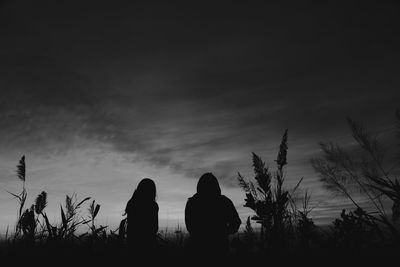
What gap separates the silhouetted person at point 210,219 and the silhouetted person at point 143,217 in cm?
68

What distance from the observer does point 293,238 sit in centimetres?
428

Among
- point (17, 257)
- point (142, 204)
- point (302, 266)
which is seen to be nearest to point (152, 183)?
point (142, 204)

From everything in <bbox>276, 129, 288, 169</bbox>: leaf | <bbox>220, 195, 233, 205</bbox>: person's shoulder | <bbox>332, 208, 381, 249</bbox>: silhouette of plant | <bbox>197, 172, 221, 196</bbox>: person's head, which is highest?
<bbox>276, 129, 288, 169</bbox>: leaf

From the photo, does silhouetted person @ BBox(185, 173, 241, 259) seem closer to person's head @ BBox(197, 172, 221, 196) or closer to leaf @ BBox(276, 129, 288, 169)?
person's head @ BBox(197, 172, 221, 196)

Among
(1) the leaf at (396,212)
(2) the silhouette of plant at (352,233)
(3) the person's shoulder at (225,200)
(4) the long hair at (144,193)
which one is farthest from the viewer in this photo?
(4) the long hair at (144,193)

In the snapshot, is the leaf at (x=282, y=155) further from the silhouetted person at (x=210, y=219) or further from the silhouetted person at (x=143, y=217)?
the silhouetted person at (x=143, y=217)

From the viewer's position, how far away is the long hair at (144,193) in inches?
180

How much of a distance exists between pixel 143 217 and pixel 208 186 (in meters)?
1.22

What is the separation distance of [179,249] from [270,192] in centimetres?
204

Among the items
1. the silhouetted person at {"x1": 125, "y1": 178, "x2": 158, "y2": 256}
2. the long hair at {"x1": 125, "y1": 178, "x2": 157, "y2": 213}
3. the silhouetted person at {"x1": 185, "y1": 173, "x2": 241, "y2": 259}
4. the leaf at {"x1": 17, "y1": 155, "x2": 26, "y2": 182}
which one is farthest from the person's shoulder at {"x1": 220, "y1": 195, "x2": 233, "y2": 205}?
the leaf at {"x1": 17, "y1": 155, "x2": 26, "y2": 182}

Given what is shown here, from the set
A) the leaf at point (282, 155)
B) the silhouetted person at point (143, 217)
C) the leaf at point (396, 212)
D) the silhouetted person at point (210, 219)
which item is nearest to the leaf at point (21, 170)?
the silhouetted person at point (143, 217)

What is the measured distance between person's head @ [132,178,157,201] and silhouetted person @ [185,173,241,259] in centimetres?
86

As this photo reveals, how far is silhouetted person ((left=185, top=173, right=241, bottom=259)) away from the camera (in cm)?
369

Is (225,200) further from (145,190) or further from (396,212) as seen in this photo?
(396,212)
